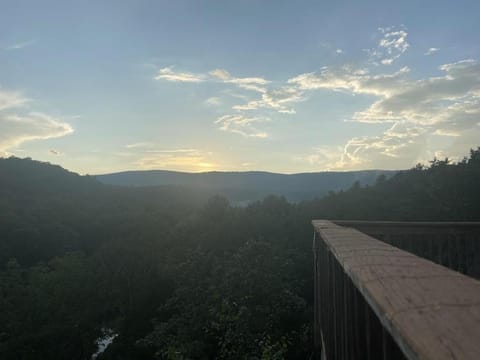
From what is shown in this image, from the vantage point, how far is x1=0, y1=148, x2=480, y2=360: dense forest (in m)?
10.6

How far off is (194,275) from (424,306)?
46.5ft

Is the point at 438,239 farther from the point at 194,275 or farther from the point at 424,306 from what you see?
the point at 194,275

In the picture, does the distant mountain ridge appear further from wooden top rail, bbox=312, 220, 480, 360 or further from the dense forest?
wooden top rail, bbox=312, 220, 480, 360

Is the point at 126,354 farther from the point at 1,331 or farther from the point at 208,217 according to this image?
the point at 208,217

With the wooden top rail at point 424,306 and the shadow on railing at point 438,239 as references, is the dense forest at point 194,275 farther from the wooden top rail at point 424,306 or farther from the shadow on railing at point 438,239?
the wooden top rail at point 424,306

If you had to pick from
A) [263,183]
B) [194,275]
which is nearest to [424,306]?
[194,275]

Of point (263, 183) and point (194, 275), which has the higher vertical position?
point (263, 183)

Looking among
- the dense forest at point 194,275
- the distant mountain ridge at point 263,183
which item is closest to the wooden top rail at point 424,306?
the dense forest at point 194,275

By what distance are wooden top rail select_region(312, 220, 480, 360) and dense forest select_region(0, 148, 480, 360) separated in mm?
5262

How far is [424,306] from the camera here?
2.14ft

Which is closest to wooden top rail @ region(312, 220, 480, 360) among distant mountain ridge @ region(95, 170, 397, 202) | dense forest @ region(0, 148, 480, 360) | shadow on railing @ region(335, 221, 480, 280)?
shadow on railing @ region(335, 221, 480, 280)

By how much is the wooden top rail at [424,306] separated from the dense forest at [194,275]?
5.26 m

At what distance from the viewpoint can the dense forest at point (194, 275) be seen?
10586 millimetres

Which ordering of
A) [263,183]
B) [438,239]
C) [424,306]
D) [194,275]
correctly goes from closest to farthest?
[424,306] < [438,239] < [194,275] < [263,183]
